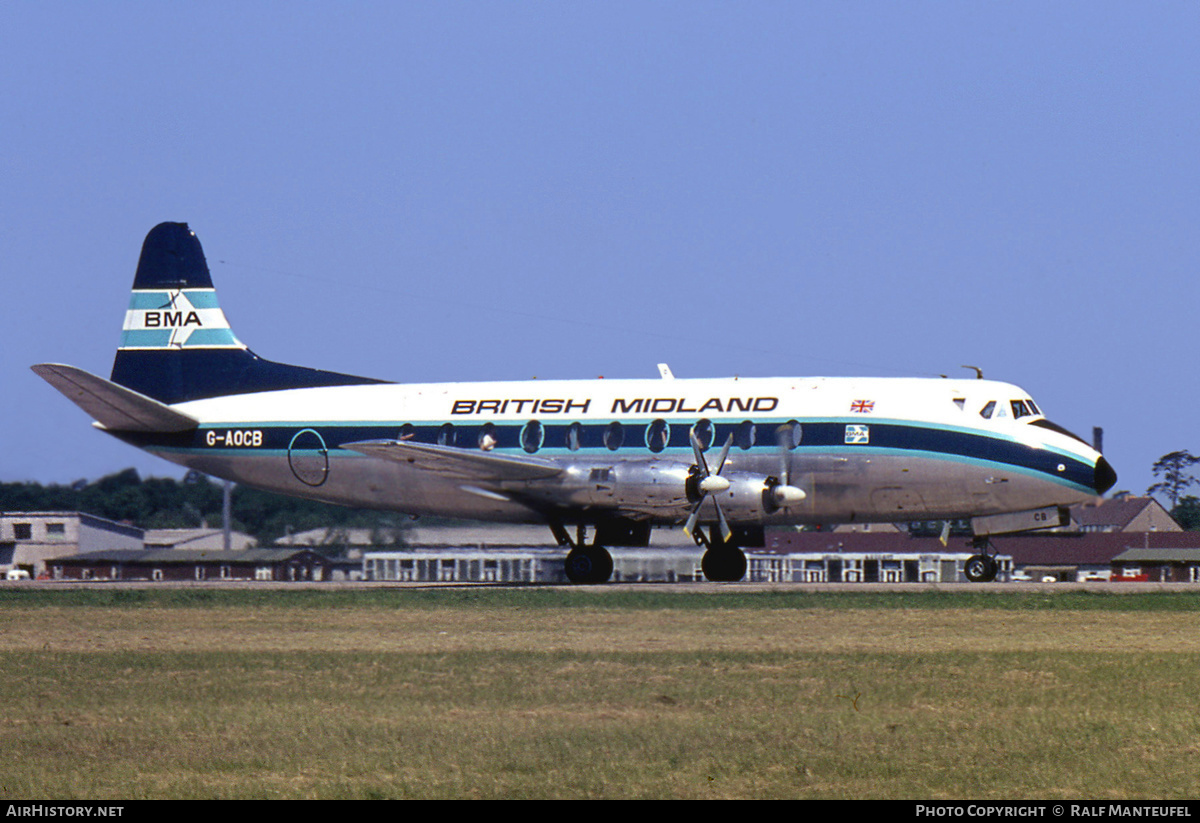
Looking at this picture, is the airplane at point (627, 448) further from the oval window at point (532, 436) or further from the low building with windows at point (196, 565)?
the low building with windows at point (196, 565)

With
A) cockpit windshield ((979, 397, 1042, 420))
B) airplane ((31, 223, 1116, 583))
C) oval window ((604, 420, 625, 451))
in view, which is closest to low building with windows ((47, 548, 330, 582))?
airplane ((31, 223, 1116, 583))

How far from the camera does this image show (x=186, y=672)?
1855 cm

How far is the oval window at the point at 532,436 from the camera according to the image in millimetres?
36125

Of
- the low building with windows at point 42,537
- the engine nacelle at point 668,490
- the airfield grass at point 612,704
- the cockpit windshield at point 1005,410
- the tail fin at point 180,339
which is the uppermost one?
the tail fin at point 180,339

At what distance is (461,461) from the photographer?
113 feet

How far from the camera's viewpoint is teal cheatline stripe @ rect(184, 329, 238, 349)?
40969mm

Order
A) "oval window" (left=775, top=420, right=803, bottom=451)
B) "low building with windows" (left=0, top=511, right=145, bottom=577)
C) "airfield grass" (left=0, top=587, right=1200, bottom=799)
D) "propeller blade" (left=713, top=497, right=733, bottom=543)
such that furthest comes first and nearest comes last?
1. "low building with windows" (left=0, top=511, right=145, bottom=577)
2. "oval window" (left=775, top=420, right=803, bottom=451)
3. "propeller blade" (left=713, top=497, right=733, bottom=543)
4. "airfield grass" (left=0, top=587, right=1200, bottom=799)

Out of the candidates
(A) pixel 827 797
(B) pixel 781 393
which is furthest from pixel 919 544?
(A) pixel 827 797

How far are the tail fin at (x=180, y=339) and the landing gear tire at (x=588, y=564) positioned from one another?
31.2 ft

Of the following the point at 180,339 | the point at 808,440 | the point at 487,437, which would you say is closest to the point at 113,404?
the point at 180,339

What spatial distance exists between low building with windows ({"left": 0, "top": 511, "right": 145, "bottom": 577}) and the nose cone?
40383mm

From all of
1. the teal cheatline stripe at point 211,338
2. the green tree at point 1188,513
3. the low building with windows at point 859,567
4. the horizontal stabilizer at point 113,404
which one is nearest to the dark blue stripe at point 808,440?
the horizontal stabilizer at point 113,404

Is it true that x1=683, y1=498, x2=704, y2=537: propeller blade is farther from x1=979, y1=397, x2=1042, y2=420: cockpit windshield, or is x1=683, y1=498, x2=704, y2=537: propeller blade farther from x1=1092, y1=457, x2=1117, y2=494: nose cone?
x1=1092, y1=457, x2=1117, y2=494: nose cone
